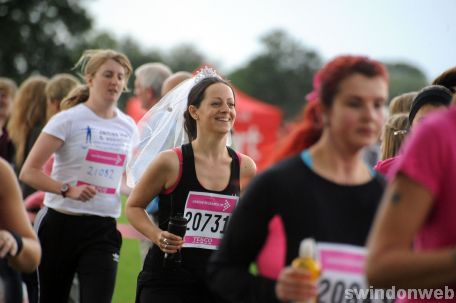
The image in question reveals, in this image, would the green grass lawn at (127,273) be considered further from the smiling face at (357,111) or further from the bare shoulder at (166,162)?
the smiling face at (357,111)

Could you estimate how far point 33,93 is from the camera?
934 centimetres

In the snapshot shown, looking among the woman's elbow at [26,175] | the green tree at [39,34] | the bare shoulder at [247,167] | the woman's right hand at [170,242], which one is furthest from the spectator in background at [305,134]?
the green tree at [39,34]

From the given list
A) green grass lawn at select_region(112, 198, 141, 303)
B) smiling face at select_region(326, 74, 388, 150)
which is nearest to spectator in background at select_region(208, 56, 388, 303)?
smiling face at select_region(326, 74, 388, 150)

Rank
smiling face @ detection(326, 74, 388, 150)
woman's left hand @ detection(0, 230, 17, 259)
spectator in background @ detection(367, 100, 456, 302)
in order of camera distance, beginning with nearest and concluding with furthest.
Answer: spectator in background @ detection(367, 100, 456, 302) → smiling face @ detection(326, 74, 388, 150) → woman's left hand @ detection(0, 230, 17, 259)

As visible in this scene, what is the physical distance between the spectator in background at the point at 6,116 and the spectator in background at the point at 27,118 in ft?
0.73

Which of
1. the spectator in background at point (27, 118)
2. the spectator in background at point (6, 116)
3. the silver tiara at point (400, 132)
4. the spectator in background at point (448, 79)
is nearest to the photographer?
the spectator in background at point (448, 79)

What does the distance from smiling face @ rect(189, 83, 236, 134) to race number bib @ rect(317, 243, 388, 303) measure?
275 cm

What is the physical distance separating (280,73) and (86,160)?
98.6 metres

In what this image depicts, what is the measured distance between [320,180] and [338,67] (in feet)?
1.53

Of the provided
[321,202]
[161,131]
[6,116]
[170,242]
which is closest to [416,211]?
[321,202]

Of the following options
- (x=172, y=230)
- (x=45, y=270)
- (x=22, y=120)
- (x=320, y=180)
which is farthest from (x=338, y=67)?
(x=22, y=120)

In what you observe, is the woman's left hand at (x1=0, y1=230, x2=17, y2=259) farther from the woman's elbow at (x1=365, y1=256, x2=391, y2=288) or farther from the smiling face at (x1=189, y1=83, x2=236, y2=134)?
the smiling face at (x1=189, y1=83, x2=236, y2=134)

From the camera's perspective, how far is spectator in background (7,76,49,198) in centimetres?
910

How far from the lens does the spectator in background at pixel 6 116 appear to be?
9.52m
